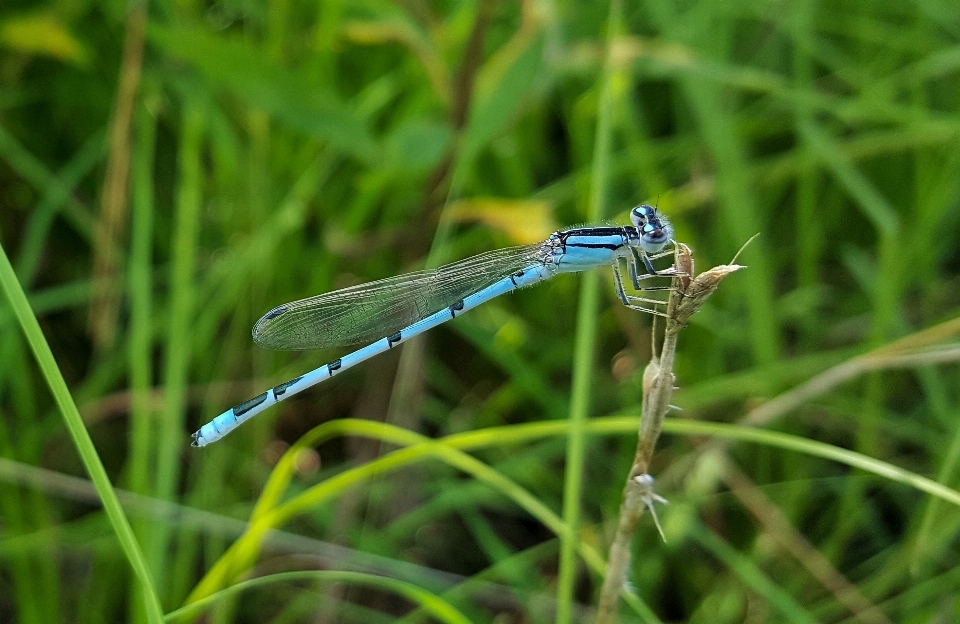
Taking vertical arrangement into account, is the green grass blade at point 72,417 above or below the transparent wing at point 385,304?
below

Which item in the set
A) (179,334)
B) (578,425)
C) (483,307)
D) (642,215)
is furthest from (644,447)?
(483,307)

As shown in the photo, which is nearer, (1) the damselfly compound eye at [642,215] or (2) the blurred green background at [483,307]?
(1) the damselfly compound eye at [642,215]

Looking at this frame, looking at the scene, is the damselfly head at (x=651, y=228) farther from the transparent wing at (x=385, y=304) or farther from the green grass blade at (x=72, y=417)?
the green grass blade at (x=72, y=417)

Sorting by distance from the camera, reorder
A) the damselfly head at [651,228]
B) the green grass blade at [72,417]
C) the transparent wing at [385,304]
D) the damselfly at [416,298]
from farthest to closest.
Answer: the transparent wing at [385,304]
the damselfly at [416,298]
the damselfly head at [651,228]
the green grass blade at [72,417]

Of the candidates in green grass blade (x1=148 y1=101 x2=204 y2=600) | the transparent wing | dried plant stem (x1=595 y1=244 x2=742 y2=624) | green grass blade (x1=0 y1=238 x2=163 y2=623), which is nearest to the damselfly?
the transparent wing

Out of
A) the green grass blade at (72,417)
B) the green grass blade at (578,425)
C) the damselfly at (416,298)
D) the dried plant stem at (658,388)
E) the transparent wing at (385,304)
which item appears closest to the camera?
the green grass blade at (72,417)

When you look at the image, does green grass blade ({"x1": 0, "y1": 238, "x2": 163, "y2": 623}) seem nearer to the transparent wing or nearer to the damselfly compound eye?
the transparent wing

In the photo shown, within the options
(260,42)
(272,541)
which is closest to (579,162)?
(260,42)

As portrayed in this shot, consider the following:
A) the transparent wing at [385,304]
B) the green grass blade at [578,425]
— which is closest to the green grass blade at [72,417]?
the green grass blade at [578,425]
